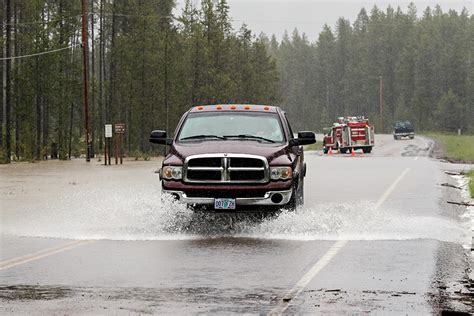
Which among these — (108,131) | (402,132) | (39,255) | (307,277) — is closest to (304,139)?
(39,255)

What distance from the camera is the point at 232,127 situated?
51.9ft

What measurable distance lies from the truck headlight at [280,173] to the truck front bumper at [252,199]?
0.75ft

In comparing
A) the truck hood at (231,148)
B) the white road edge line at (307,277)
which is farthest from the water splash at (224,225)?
the white road edge line at (307,277)

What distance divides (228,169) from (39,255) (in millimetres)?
3365

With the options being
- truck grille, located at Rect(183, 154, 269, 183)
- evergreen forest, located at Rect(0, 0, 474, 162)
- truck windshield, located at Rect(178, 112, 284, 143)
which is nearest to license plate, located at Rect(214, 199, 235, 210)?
truck grille, located at Rect(183, 154, 269, 183)

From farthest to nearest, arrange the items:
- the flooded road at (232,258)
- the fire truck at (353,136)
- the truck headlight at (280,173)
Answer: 1. the fire truck at (353,136)
2. the truck headlight at (280,173)
3. the flooded road at (232,258)

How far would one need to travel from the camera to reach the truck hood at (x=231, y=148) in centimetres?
1438

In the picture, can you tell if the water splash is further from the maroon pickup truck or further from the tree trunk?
the tree trunk

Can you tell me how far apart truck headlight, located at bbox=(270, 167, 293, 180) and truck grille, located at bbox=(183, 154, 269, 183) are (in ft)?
0.37

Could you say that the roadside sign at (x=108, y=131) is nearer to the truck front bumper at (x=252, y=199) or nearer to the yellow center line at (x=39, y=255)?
the truck front bumper at (x=252, y=199)

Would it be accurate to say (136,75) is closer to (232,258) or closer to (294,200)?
(294,200)

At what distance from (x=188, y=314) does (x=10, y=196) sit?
51.8ft

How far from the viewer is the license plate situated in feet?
45.9

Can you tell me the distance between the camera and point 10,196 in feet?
75.2
